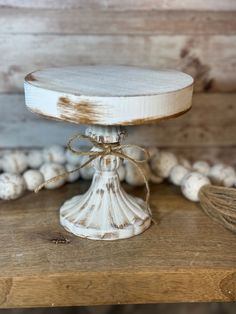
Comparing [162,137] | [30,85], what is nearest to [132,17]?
[162,137]

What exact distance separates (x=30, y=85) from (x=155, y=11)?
38 centimetres

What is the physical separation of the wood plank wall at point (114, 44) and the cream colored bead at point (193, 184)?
0.58 feet

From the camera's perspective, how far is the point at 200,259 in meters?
0.66

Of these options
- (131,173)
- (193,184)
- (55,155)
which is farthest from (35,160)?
(193,184)

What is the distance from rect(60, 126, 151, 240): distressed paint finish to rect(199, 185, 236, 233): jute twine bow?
11cm

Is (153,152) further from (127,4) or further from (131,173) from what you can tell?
(127,4)

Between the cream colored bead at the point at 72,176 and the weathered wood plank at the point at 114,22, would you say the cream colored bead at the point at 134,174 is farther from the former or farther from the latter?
the weathered wood plank at the point at 114,22

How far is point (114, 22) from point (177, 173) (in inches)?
11.8

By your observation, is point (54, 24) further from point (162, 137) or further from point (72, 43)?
point (162, 137)

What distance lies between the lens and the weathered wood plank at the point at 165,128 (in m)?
0.94

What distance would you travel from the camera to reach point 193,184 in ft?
2.70

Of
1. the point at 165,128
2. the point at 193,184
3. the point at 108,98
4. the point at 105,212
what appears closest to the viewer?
the point at 108,98

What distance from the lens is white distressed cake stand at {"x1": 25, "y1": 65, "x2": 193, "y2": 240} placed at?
0.58m

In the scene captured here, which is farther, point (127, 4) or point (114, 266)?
point (127, 4)
